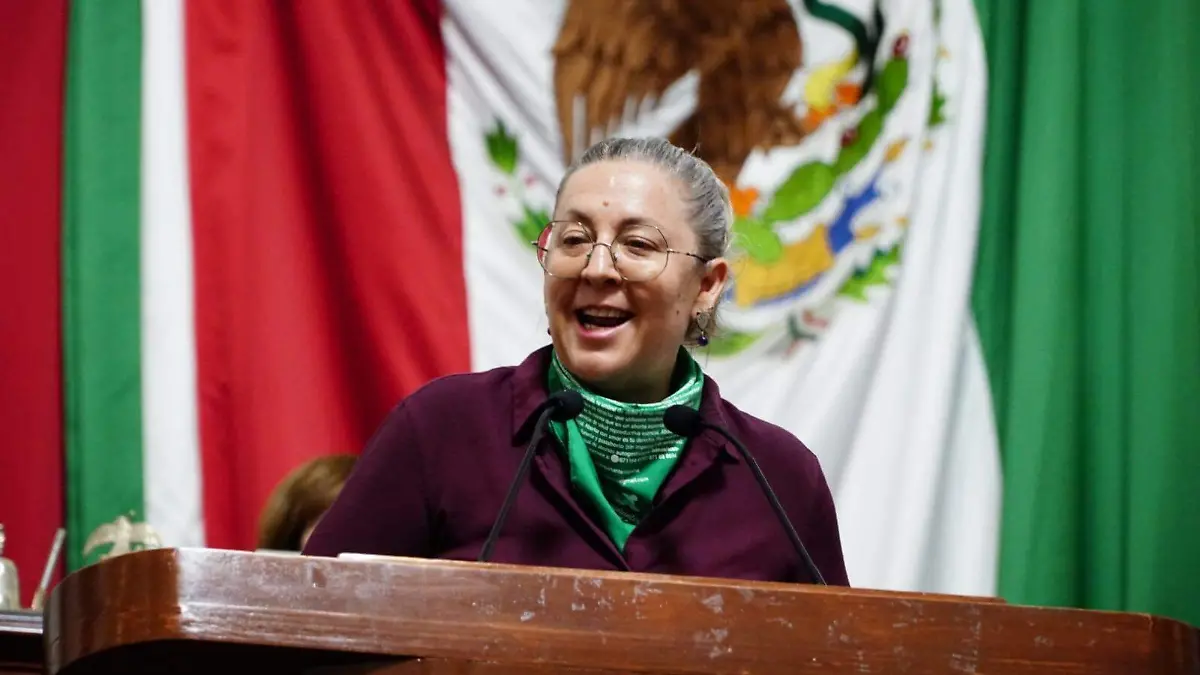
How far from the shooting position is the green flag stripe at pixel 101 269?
7.44ft

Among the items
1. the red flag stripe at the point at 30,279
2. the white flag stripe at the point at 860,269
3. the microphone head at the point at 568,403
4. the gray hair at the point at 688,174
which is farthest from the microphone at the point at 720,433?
the red flag stripe at the point at 30,279

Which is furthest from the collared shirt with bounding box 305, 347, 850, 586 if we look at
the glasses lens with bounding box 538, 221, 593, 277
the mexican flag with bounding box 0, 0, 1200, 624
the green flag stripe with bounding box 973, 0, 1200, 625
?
the green flag stripe with bounding box 973, 0, 1200, 625

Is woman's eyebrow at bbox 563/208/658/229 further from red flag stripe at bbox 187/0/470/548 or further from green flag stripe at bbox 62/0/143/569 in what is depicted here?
green flag stripe at bbox 62/0/143/569

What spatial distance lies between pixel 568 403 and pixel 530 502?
3.9 inches

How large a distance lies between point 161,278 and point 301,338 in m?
0.25

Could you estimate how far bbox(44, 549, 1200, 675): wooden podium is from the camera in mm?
884

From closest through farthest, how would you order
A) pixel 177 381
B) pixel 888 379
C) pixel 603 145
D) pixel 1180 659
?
pixel 1180 659
pixel 603 145
pixel 177 381
pixel 888 379

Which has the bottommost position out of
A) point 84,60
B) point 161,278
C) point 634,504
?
point 634,504

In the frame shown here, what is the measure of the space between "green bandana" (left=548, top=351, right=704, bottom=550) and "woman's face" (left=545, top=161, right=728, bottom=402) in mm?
42

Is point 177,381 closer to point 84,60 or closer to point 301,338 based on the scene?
point 301,338

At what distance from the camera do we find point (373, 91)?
246cm

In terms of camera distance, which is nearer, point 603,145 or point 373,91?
point 603,145

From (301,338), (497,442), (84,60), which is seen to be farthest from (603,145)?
(84,60)

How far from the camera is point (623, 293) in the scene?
4.79 feet
